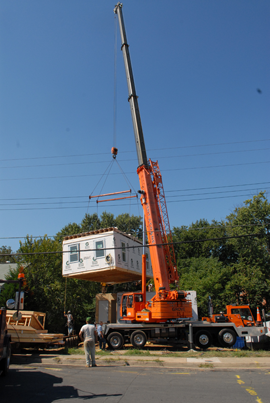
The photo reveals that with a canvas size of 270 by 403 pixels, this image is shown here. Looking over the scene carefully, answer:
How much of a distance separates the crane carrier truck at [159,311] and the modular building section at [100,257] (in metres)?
2.81

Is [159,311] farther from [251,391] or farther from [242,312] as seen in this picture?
[251,391]

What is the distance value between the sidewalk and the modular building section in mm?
7399

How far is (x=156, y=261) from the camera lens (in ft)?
51.8

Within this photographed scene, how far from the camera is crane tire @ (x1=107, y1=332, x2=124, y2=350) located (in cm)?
1625

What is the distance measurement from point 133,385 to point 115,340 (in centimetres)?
879

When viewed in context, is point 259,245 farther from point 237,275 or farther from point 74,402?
point 74,402

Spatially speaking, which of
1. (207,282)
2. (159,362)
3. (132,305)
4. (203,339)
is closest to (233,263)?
(207,282)

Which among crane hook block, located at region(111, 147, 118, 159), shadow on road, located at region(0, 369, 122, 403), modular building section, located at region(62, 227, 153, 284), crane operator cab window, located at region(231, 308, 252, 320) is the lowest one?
shadow on road, located at region(0, 369, 122, 403)

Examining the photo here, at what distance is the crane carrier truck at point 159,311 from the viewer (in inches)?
623

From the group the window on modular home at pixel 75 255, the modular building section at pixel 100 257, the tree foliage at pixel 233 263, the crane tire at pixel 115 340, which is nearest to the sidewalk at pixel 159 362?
the crane tire at pixel 115 340

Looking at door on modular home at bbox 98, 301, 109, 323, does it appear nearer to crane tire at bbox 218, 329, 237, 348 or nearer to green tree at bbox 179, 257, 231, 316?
green tree at bbox 179, 257, 231, 316

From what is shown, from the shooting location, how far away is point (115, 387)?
25.4ft

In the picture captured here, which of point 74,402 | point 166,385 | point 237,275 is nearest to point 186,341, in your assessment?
point 166,385

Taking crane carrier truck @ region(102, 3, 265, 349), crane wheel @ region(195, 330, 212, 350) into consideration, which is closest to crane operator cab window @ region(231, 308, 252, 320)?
crane carrier truck @ region(102, 3, 265, 349)
